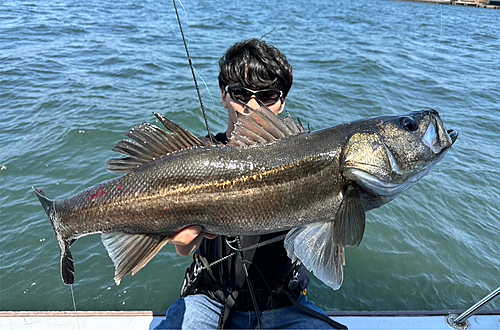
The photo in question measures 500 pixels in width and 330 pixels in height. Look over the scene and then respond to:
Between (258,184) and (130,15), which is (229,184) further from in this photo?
(130,15)

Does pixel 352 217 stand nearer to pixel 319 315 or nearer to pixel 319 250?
pixel 319 250

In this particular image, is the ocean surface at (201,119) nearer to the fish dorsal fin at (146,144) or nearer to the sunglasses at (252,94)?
the sunglasses at (252,94)

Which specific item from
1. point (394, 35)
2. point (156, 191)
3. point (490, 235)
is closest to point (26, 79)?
point (156, 191)

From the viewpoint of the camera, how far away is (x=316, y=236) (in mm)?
2094

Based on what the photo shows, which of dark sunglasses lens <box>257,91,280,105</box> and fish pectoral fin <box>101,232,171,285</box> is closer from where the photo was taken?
fish pectoral fin <box>101,232,171,285</box>

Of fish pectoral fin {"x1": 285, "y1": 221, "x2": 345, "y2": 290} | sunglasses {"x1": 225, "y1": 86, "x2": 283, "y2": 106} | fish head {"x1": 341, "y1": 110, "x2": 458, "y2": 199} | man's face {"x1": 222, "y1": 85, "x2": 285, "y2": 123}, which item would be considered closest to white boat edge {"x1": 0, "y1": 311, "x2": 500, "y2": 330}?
fish pectoral fin {"x1": 285, "y1": 221, "x2": 345, "y2": 290}

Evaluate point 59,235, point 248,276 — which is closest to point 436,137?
point 248,276

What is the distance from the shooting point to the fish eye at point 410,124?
Answer: 197cm

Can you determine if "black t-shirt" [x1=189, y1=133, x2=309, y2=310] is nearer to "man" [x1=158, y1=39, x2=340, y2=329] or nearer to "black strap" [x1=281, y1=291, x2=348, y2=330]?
"man" [x1=158, y1=39, x2=340, y2=329]

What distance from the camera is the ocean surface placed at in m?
4.66

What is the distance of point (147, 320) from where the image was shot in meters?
3.34

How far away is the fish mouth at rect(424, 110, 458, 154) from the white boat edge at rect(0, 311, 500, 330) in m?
2.06

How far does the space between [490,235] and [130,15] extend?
65.7 ft

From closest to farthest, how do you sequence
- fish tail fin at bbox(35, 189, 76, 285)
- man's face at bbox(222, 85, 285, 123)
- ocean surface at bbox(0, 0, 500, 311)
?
fish tail fin at bbox(35, 189, 76, 285) < man's face at bbox(222, 85, 285, 123) < ocean surface at bbox(0, 0, 500, 311)
